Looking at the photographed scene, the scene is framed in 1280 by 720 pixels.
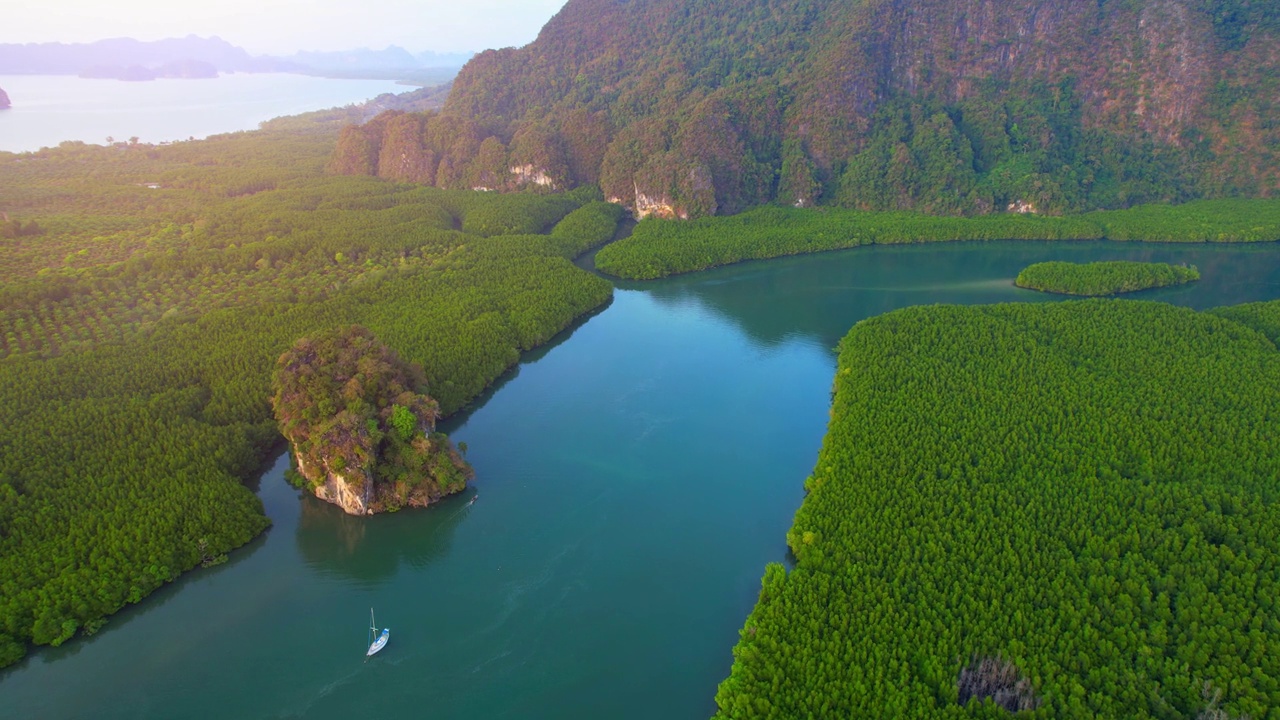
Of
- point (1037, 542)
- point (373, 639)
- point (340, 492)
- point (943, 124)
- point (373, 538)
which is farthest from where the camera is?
point (943, 124)

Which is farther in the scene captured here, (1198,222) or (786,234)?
(1198,222)

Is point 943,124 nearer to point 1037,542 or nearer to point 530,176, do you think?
point 530,176

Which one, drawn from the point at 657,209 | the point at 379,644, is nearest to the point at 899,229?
the point at 657,209

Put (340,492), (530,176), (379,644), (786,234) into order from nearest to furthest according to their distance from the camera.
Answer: (379,644) → (340,492) → (786,234) → (530,176)

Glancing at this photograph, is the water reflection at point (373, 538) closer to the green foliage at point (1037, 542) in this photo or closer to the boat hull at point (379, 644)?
the boat hull at point (379, 644)

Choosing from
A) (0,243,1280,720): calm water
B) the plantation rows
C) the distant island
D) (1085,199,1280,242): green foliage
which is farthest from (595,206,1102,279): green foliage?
(0,243,1280,720): calm water

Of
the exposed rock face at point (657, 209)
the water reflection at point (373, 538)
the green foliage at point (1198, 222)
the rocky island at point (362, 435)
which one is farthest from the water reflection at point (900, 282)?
the water reflection at point (373, 538)

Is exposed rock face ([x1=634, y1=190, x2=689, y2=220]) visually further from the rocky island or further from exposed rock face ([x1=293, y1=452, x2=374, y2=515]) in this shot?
exposed rock face ([x1=293, y1=452, x2=374, y2=515])
